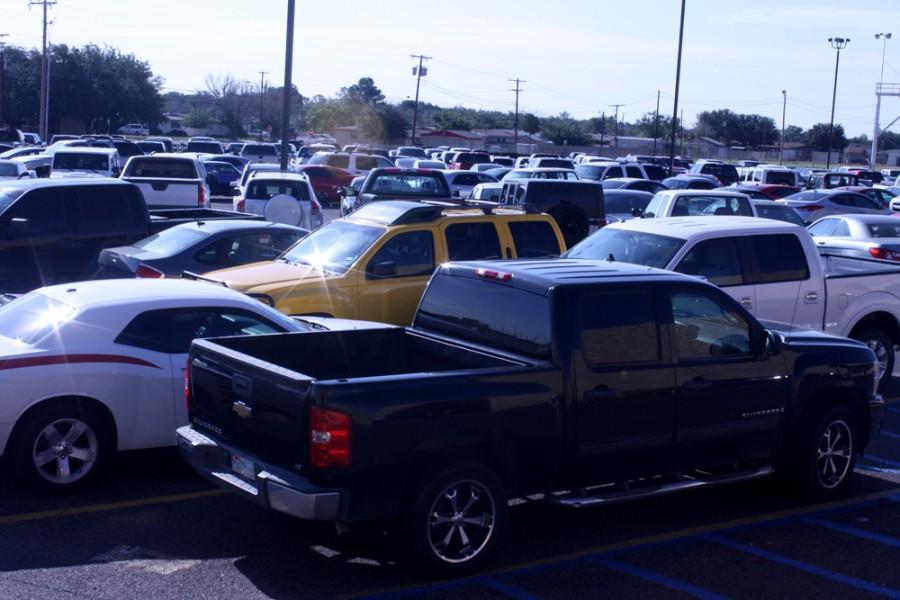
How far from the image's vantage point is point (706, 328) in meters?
7.54

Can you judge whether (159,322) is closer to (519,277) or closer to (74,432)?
(74,432)

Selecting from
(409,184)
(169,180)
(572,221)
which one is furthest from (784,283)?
(409,184)

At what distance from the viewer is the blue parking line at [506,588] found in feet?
20.1

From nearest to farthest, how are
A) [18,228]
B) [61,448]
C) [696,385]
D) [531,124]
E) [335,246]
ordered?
[696,385] < [61,448] < [335,246] < [18,228] < [531,124]

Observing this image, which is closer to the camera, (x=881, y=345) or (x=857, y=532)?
(x=857, y=532)

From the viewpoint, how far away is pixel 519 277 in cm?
712

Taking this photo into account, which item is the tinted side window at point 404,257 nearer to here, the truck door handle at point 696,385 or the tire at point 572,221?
the truck door handle at point 696,385

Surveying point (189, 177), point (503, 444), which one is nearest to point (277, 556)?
point (503, 444)

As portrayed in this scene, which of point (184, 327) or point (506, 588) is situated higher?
point (184, 327)

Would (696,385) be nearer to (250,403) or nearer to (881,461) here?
(250,403)

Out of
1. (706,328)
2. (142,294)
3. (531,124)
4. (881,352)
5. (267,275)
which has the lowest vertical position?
(881,352)

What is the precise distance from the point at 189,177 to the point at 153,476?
15.5 metres

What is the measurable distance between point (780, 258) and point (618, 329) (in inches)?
220

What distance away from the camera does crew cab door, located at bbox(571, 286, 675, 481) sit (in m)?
6.79
